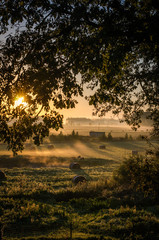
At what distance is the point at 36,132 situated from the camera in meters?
6.90

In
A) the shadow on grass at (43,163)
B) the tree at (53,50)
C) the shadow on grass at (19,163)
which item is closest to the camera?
the tree at (53,50)

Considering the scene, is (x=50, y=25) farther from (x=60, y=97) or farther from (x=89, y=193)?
(x=89, y=193)

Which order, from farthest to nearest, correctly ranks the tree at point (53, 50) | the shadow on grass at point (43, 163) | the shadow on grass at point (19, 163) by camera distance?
the shadow on grass at point (43, 163), the shadow on grass at point (19, 163), the tree at point (53, 50)

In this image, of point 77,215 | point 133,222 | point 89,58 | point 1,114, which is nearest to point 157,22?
point 89,58

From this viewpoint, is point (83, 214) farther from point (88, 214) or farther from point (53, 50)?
point (53, 50)

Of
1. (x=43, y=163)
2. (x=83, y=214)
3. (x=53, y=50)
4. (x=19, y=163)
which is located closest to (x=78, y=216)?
(x=83, y=214)

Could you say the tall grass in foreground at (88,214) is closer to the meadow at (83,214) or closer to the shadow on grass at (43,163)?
the meadow at (83,214)

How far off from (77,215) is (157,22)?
9051mm

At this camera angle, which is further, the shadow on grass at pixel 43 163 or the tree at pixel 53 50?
the shadow on grass at pixel 43 163

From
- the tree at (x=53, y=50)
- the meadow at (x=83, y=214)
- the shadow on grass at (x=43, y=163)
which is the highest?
the tree at (x=53, y=50)

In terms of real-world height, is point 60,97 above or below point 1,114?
above

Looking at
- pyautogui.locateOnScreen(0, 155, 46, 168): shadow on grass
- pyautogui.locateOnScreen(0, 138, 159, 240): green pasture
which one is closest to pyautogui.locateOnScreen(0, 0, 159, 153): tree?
pyautogui.locateOnScreen(0, 138, 159, 240): green pasture

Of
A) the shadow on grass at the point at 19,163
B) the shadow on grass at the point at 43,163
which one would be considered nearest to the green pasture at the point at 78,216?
the shadow on grass at the point at 19,163

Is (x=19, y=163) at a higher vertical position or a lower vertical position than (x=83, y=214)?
lower
